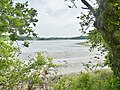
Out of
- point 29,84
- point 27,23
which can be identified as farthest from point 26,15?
point 29,84

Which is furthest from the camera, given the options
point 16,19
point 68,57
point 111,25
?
point 68,57

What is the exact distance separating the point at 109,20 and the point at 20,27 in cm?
323

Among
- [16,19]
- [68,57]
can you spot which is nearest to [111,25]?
[16,19]

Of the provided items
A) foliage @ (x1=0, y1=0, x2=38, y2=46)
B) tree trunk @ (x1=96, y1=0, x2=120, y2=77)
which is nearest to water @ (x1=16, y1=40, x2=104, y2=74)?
foliage @ (x1=0, y1=0, x2=38, y2=46)

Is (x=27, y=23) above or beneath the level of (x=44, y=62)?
above

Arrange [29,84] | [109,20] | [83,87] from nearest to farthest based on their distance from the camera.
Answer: [109,20] < [83,87] < [29,84]

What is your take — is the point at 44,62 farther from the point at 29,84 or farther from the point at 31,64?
the point at 29,84

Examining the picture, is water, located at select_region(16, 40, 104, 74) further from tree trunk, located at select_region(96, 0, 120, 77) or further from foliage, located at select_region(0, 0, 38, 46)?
tree trunk, located at select_region(96, 0, 120, 77)

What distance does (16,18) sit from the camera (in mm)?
5043

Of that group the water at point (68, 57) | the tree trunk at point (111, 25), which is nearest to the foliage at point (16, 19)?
the water at point (68, 57)

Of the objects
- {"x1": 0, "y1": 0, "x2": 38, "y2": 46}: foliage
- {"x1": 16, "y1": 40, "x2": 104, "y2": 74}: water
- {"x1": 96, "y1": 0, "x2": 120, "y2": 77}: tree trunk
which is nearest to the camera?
{"x1": 0, "y1": 0, "x2": 38, "y2": 46}: foliage

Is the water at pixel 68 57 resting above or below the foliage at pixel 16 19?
below

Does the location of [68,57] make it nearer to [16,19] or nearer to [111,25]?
[111,25]

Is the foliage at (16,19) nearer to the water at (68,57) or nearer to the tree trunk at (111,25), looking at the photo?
the water at (68,57)
